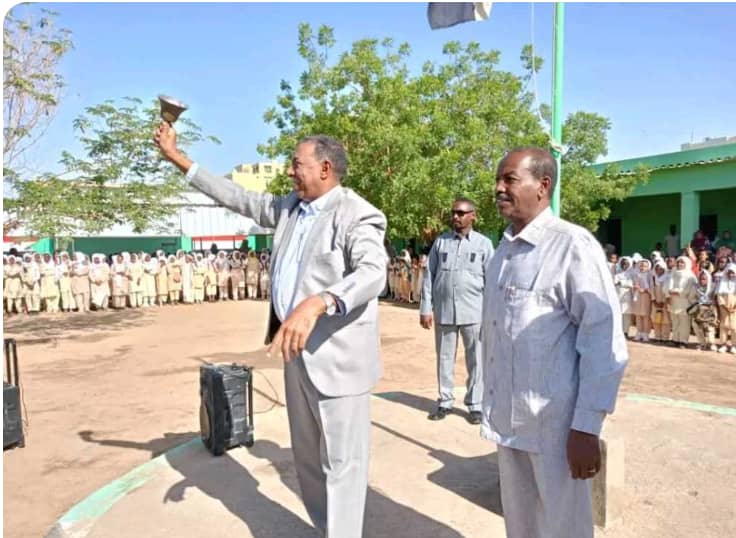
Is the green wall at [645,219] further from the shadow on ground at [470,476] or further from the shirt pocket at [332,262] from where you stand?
the shirt pocket at [332,262]

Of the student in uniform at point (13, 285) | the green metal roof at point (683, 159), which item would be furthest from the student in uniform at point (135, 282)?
the green metal roof at point (683, 159)

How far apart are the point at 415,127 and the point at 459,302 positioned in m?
10.7

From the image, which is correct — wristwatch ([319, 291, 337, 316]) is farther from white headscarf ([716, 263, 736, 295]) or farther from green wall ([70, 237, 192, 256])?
green wall ([70, 237, 192, 256])

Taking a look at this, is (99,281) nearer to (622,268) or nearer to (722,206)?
(622,268)

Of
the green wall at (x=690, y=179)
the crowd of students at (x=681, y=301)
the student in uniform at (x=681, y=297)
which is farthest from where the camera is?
the green wall at (x=690, y=179)

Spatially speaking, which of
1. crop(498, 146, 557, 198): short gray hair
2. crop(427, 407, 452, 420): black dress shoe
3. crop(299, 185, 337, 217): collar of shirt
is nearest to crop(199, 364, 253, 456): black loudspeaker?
crop(427, 407, 452, 420): black dress shoe

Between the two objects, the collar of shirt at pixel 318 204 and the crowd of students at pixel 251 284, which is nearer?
the collar of shirt at pixel 318 204

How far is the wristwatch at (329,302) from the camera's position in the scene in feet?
7.30

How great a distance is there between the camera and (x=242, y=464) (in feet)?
13.4

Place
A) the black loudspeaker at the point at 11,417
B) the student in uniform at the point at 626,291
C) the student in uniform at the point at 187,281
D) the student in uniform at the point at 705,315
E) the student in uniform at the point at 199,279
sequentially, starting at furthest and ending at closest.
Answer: the student in uniform at the point at 199,279, the student in uniform at the point at 187,281, the student in uniform at the point at 626,291, the student in uniform at the point at 705,315, the black loudspeaker at the point at 11,417

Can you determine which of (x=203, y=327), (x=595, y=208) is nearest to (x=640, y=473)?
(x=203, y=327)

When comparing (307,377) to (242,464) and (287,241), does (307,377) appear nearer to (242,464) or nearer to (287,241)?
(287,241)

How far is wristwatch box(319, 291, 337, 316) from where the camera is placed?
2.23 metres

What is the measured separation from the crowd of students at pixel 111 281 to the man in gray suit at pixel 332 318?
14815 millimetres
